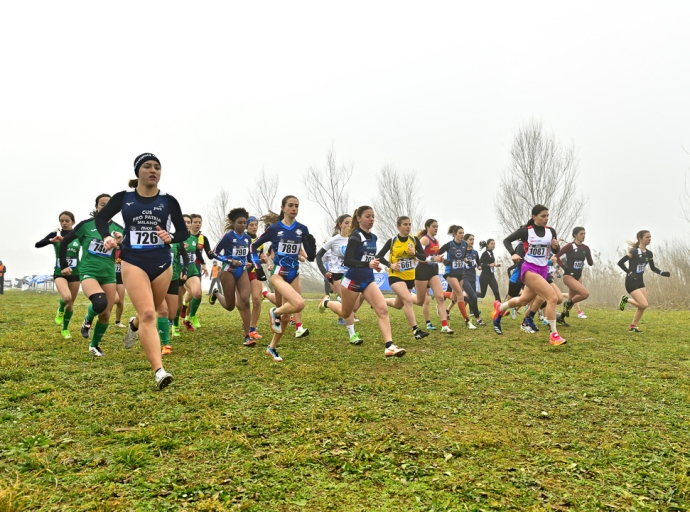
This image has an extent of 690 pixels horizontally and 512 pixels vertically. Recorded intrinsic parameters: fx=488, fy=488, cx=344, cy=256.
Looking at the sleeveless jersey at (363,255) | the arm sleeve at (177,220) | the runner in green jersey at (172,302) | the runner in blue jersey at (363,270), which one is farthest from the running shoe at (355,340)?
the arm sleeve at (177,220)

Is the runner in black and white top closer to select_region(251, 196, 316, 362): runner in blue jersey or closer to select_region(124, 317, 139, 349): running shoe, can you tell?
select_region(251, 196, 316, 362): runner in blue jersey

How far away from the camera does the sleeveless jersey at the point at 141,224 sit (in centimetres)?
500

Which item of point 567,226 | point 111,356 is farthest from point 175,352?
point 567,226

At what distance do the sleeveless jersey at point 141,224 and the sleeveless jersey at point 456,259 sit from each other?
25.1 feet

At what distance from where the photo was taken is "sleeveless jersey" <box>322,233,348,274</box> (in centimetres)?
1005

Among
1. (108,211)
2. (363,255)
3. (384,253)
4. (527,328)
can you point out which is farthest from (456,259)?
(108,211)

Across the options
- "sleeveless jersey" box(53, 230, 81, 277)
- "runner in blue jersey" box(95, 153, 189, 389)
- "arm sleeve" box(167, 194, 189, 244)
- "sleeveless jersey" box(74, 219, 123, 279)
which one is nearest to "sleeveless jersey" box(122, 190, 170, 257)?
"runner in blue jersey" box(95, 153, 189, 389)

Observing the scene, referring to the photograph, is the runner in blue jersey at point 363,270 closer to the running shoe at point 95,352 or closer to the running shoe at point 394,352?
the running shoe at point 394,352

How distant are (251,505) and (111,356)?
4917 millimetres

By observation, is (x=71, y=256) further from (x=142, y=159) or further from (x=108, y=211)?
(x=142, y=159)

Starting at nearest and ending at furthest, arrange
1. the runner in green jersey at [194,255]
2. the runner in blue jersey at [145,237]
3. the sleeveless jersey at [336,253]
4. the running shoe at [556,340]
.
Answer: the runner in blue jersey at [145,237] < the running shoe at [556,340] < the runner in green jersey at [194,255] < the sleeveless jersey at [336,253]

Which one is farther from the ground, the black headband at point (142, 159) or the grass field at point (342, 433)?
the black headband at point (142, 159)

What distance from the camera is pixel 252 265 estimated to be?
8.48 metres

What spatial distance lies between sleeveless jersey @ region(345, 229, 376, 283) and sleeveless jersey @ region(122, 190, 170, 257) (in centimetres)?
287
